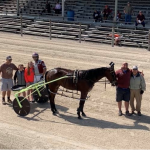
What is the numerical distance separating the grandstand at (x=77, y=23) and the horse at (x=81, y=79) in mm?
11064

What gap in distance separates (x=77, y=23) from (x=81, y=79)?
15981 mm

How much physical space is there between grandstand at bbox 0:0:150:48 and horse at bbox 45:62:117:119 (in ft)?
36.3

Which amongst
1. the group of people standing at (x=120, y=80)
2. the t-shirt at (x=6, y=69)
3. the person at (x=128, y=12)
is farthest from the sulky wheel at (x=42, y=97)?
the person at (x=128, y=12)

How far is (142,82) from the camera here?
32.2ft

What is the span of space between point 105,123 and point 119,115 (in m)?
0.76

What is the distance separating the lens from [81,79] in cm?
959

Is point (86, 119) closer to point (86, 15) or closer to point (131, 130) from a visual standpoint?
point (131, 130)

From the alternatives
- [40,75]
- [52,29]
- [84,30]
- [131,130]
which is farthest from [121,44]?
[131,130]

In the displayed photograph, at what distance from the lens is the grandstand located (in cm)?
2189


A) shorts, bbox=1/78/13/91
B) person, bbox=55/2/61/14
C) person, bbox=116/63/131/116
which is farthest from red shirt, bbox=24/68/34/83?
person, bbox=55/2/61/14

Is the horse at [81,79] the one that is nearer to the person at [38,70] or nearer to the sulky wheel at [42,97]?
the person at [38,70]

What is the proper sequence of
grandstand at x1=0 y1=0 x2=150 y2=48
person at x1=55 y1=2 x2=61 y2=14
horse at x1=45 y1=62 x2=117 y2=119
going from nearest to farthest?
horse at x1=45 y1=62 x2=117 y2=119 → grandstand at x1=0 y1=0 x2=150 y2=48 → person at x1=55 y1=2 x2=61 y2=14

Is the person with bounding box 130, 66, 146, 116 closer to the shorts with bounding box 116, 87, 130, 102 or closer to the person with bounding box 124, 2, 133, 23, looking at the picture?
the shorts with bounding box 116, 87, 130, 102

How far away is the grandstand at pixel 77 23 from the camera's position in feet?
71.8
